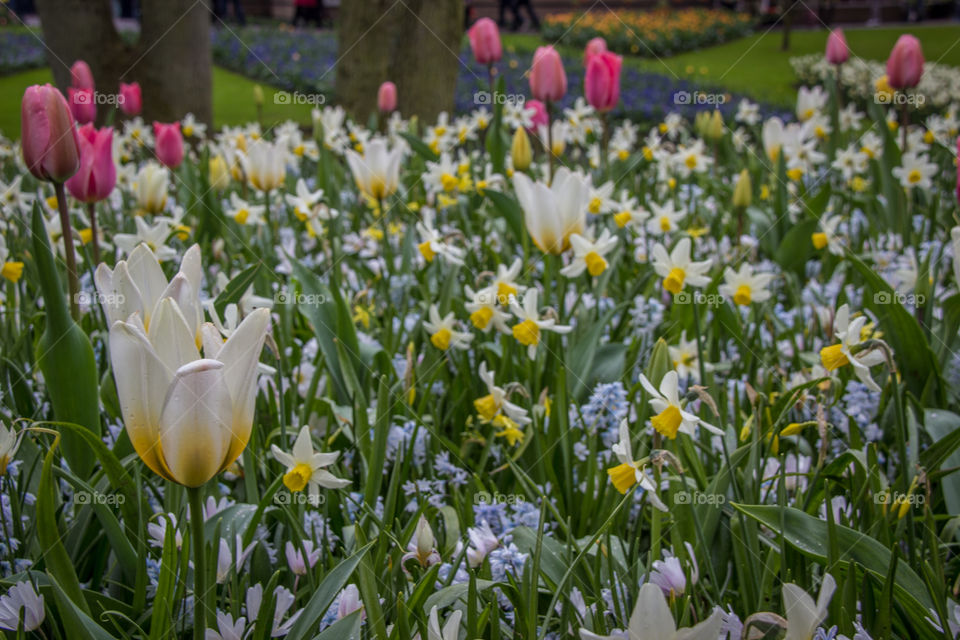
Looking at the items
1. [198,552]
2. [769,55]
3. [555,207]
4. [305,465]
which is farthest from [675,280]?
[769,55]

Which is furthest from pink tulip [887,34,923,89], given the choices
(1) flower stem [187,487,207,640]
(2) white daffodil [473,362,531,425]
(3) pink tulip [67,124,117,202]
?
(1) flower stem [187,487,207,640]

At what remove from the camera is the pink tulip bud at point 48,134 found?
1356mm

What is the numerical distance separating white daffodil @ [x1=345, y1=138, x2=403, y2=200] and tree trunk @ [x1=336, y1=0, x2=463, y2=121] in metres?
2.38

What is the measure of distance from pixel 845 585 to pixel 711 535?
24 centimetres

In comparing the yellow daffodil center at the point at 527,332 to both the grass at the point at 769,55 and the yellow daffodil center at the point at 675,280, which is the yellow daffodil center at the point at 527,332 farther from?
the grass at the point at 769,55

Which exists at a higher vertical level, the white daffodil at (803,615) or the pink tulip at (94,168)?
the pink tulip at (94,168)

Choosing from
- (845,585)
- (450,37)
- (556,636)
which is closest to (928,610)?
(845,585)

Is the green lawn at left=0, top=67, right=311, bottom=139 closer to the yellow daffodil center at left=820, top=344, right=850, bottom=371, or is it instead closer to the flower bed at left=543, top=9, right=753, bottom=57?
the flower bed at left=543, top=9, right=753, bottom=57

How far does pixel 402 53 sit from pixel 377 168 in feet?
10.2

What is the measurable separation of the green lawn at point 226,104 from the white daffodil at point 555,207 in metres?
6.95

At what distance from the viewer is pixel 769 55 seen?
55.7 feet

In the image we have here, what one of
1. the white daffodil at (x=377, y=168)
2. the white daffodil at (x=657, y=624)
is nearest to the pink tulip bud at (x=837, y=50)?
the white daffodil at (x=377, y=168)

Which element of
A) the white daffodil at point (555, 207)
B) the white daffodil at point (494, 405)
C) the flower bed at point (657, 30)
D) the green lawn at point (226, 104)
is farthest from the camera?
the flower bed at point (657, 30)

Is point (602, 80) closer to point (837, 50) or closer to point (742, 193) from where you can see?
point (742, 193)
